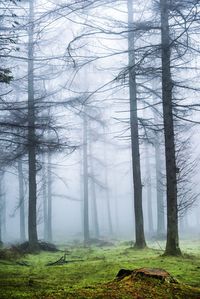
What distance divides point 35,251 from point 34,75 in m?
7.80

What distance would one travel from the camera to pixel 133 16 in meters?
14.3

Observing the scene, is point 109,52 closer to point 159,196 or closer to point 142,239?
point 142,239

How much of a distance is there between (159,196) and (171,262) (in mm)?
15358

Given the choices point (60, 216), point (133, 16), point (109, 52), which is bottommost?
point (60, 216)

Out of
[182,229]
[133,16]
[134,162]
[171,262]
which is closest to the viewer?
[171,262]

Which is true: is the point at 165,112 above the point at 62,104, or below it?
below

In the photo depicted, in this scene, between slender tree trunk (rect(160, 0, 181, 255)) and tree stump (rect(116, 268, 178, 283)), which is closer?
tree stump (rect(116, 268, 178, 283))

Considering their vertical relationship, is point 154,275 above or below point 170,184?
below

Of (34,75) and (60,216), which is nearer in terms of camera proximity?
(34,75)

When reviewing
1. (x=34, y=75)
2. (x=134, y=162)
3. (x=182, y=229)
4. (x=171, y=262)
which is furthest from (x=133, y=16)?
(x=182, y=229)

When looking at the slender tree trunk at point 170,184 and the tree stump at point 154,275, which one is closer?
the tree stump at point 154,275

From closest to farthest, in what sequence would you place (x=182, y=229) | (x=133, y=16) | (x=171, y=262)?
(x=171, y=262), (x=133, y=16), (x=182, y=229)

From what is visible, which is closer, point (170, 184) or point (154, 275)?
point (154, 275)

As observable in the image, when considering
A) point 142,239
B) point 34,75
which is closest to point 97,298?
point 142,239
